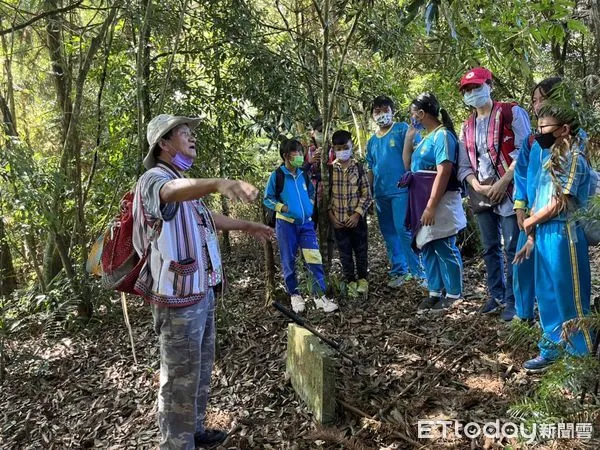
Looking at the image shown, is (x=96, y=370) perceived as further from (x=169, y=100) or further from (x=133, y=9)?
(x=133, y=9)

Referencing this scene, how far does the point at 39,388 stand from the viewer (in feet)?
14.7

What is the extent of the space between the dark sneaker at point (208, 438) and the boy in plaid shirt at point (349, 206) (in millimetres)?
2299

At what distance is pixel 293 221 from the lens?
15.6 feet

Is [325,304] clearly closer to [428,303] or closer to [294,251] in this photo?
[294,251]

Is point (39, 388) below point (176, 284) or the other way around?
below

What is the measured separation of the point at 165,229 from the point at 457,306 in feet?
9.42

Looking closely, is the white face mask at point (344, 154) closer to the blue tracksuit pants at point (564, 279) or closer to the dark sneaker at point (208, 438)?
the blue tracksuit pants at point (564, 279)

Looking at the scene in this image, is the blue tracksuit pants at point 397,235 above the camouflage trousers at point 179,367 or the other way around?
above

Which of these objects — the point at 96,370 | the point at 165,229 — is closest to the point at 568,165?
the point at 165,229

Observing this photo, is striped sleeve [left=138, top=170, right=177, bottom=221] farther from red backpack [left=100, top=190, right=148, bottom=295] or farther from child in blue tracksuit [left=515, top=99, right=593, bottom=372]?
child in blue tracksuit [left=515, top=99, right=593, bottom=372]

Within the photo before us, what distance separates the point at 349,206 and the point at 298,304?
3.72 ft

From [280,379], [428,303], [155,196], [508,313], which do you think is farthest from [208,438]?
[508,313]

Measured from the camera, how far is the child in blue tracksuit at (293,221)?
4.70 meters

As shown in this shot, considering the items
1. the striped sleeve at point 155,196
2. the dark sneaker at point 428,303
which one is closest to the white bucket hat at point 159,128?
the striped sleeve at point 155,196
